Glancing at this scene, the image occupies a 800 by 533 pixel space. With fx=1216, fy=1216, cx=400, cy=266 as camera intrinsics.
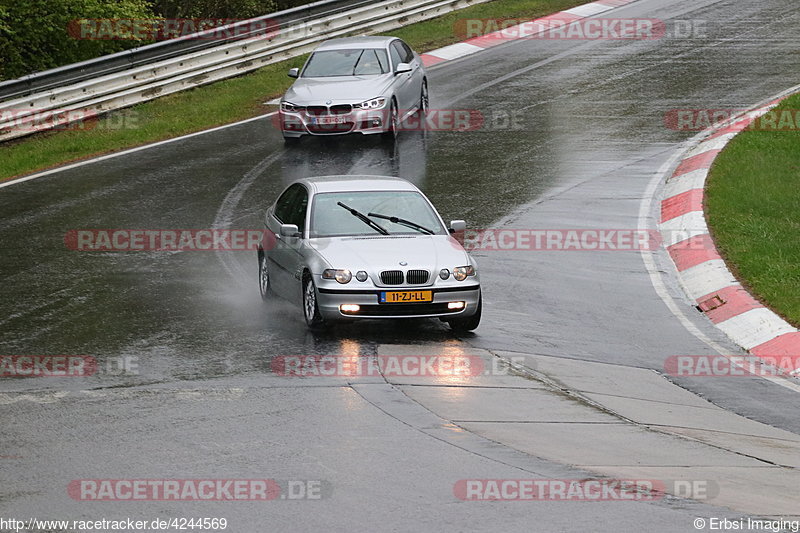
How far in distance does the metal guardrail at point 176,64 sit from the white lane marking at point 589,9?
3357 mm

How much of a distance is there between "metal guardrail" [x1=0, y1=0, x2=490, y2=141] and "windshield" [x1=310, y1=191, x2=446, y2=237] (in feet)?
35.6

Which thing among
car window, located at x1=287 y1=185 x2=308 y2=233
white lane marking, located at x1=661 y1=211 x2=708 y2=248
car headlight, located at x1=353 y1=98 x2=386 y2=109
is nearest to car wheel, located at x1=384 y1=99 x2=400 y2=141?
car headlight, located at x1=353 y1=98 x2=386 y2=109

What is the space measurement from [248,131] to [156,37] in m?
9.42

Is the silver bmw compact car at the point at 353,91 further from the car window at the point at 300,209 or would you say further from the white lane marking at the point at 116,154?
the car window at the point at 300,209

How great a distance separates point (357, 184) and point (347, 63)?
30.2 ft

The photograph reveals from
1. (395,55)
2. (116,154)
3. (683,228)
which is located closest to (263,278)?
(683,228)

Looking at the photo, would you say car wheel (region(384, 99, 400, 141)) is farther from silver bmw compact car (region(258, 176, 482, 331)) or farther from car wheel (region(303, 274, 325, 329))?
car wheel (region(303, 274, 325, 329))

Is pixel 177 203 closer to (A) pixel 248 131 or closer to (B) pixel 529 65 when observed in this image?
(A) pixel 248 131

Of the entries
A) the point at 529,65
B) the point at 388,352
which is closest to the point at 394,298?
the point at 388,352

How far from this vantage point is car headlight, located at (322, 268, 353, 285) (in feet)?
39.0

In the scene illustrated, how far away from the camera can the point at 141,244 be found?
52.1 feet

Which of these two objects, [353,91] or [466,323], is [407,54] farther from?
[466,323]

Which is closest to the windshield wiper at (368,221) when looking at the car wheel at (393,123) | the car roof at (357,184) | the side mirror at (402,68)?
the car roof at (357,184)

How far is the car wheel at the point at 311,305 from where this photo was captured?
12086mm
